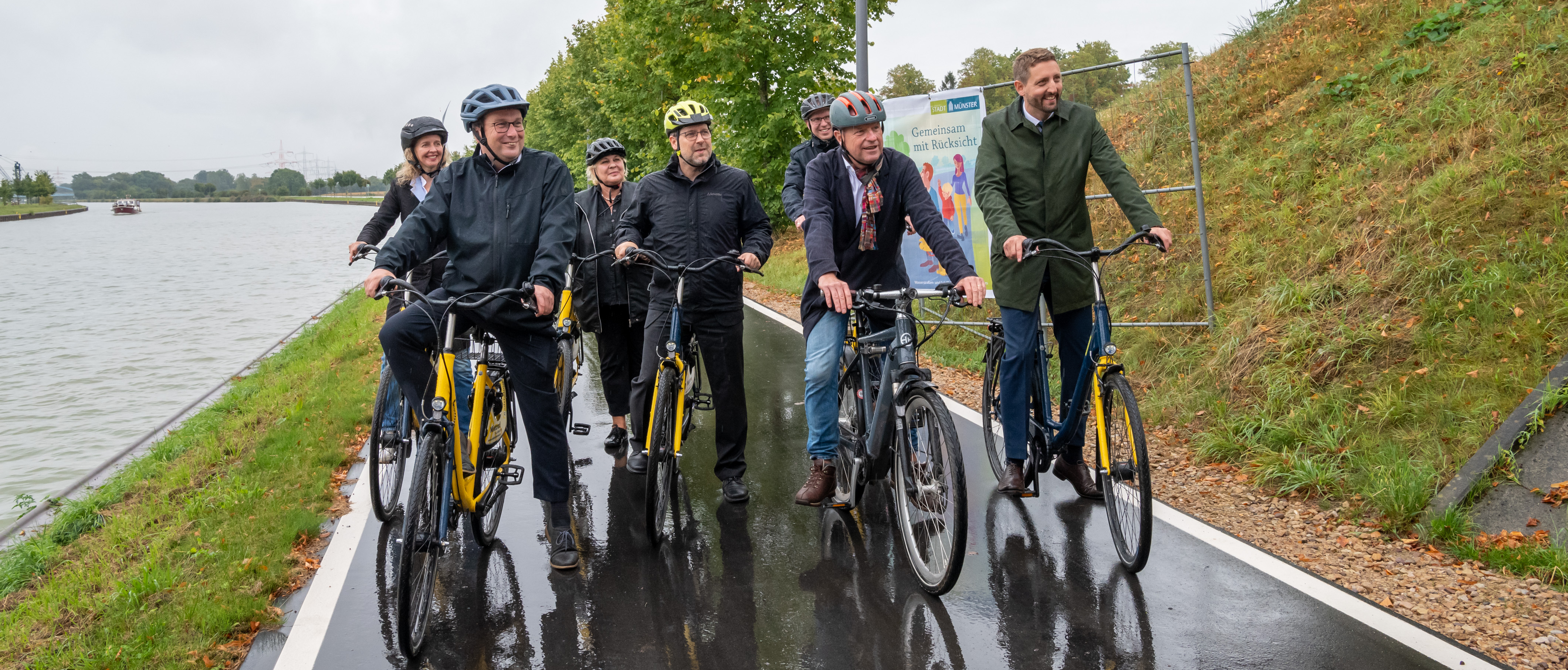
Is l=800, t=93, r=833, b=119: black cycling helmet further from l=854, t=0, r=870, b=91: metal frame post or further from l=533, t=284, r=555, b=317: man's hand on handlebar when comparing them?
l=854, t=0, r=870, b=91: metal frame post

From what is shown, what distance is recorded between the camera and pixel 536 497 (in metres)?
4.69

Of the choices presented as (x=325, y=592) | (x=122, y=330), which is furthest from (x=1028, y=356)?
(x=122, y=330)

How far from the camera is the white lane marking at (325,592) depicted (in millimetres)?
3795

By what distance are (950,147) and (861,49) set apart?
4.48 metres

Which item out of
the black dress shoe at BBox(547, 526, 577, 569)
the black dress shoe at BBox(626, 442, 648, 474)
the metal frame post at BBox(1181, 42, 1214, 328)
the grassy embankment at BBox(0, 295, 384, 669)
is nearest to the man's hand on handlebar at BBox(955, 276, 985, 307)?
the black dress shoe at BBox(547, 526, 577, 569)

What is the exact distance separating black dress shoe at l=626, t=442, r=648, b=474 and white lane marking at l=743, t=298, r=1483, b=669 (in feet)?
9.68

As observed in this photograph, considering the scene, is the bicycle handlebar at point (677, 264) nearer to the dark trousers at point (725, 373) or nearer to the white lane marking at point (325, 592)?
the dark trousers at point (725, 373)

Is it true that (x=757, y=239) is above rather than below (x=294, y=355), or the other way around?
above

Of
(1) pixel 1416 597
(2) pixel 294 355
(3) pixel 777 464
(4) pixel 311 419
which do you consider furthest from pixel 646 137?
(1) pixel 1416 597

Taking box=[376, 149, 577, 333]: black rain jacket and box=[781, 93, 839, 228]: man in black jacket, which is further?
box=[781, 93, 839, 228]: man in black jacket

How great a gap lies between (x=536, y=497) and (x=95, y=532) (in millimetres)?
3578

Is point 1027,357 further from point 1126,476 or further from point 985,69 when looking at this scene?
point 985,69

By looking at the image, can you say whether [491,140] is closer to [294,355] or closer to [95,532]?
[95,532]

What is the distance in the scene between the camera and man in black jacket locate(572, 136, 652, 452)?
21.9 feet
